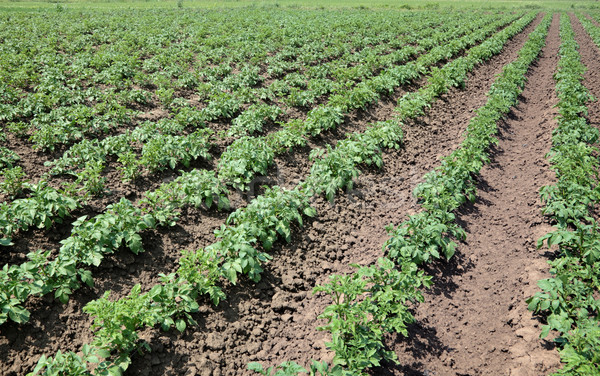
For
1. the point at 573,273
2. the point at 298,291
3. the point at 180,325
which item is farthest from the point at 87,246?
the point at 573,273

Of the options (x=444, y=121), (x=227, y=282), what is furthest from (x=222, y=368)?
(x=444, y=121)

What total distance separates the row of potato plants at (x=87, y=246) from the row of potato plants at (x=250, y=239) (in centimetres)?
60

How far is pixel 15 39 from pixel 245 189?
16217 millimetres

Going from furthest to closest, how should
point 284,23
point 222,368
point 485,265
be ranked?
point 284,23, point 485,265, point 222,368

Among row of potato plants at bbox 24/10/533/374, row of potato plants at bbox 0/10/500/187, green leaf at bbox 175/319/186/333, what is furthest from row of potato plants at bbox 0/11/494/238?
green leaf at bbox 175/319/186/333

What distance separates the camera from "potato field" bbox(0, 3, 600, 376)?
3879 mm

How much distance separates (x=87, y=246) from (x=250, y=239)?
2.08 metres

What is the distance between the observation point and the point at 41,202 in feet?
16.3

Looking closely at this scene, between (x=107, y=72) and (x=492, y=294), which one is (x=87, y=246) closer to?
(x=492, y=294)

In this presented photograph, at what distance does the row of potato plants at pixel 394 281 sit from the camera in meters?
3.49

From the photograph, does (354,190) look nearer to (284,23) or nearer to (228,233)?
(228,233)

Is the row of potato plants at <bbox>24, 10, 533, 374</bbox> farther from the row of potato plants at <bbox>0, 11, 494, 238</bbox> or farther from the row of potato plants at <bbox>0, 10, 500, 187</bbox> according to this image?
the row of potato plants at <bbox>0, 10, 500, 187</bbox>

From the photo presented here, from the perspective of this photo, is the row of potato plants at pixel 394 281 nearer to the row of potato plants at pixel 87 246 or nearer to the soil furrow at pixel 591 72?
the row of potato plants at pixel 87 246

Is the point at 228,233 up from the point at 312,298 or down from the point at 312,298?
up
